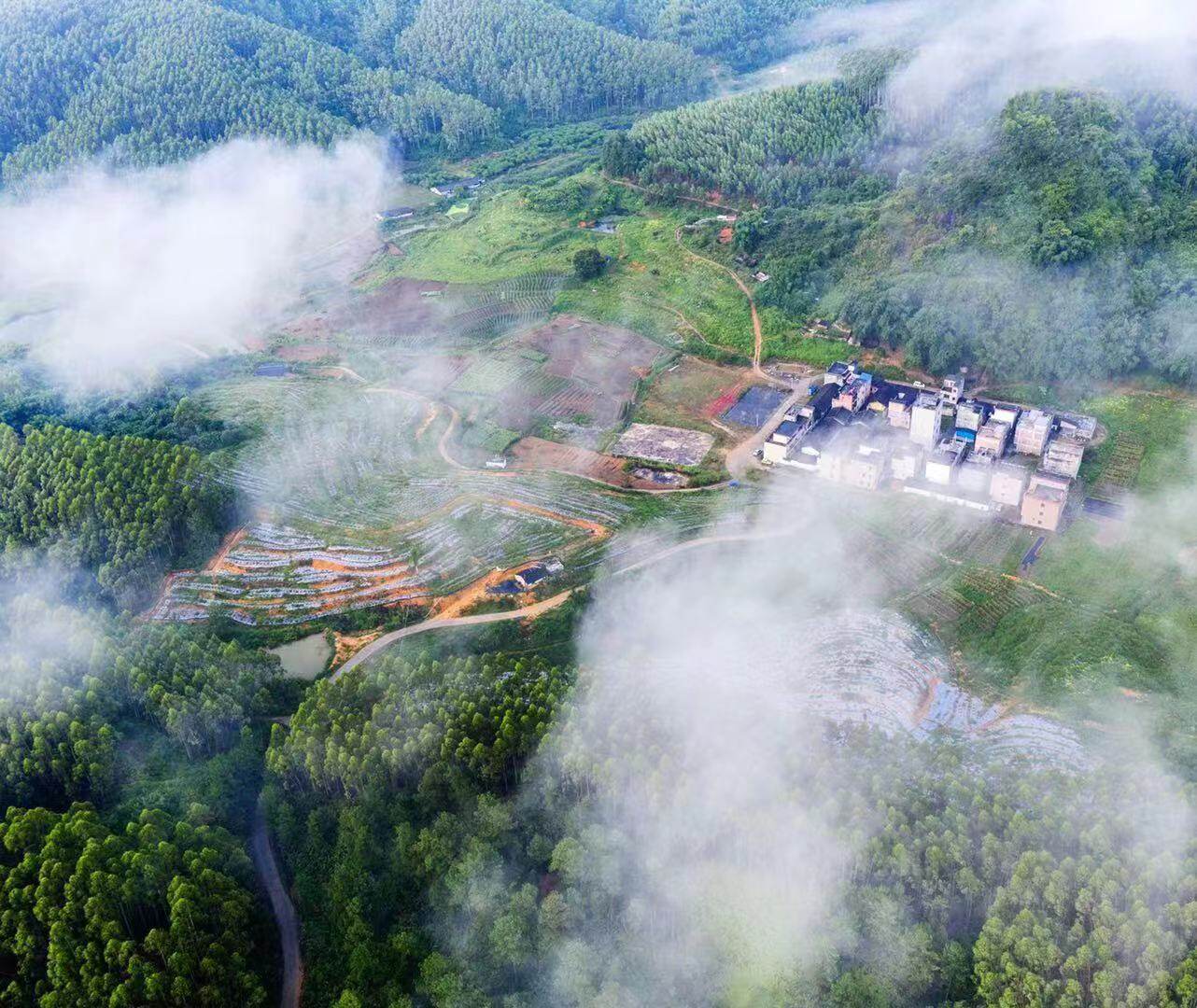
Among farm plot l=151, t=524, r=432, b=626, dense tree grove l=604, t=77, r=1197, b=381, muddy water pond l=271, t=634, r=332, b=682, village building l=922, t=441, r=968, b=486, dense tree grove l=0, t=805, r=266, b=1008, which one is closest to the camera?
dense tree grove l=0, t=805, r=266, b=1008

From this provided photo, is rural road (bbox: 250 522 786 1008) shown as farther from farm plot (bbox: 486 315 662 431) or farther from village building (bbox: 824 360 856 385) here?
village building (bbox: 824 360 856 385)

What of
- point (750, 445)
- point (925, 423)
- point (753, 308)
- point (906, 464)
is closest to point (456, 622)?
point (750, 445)

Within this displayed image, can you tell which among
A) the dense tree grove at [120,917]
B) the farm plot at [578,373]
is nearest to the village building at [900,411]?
the farm plot at [578,373]

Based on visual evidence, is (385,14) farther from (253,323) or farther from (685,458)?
(685,458)

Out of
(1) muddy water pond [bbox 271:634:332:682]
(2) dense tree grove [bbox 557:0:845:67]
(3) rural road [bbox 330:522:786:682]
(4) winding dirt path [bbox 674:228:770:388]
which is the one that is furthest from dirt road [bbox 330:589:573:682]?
(2) dense tree grove [bbox 557:0:845:67]

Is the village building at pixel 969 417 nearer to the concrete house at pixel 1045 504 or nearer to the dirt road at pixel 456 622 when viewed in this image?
the concrete house at pixel 1045 504
